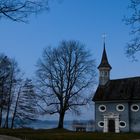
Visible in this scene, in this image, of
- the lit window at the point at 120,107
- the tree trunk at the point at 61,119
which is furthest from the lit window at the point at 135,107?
the tree trunk at the point at 61,119

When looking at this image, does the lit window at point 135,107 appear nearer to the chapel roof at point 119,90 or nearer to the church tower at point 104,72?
the chapel roof at point 119,90

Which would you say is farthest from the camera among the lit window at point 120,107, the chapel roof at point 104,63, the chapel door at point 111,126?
the chapel roof at point 104,63

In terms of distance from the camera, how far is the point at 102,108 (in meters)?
55.2

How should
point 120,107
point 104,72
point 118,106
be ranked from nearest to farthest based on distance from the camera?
point 120,107
point 118,106
point 104,72

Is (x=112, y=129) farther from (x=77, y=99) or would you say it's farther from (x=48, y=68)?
(x=48, y=68)

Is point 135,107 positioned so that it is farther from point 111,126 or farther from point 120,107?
point 111,126

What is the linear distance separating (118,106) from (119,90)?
3.01 metres

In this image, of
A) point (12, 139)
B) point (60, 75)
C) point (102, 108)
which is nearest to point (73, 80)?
point (60, 75)

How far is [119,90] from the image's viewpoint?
55156 mm

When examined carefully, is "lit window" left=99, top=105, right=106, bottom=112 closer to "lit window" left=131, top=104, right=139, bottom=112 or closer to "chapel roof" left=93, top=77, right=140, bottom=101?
"chapel roof" left=93, top=77, right=140, bottom=101

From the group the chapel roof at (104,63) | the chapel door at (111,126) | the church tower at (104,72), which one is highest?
the chapel roof at (104,63)

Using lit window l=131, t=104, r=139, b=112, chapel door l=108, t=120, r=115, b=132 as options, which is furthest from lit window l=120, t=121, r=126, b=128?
lit window l=131, t=104, r=139, b=112

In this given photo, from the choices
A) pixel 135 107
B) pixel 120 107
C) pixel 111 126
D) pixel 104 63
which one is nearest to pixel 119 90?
pixel 120 107

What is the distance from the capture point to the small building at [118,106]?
2053 inches
